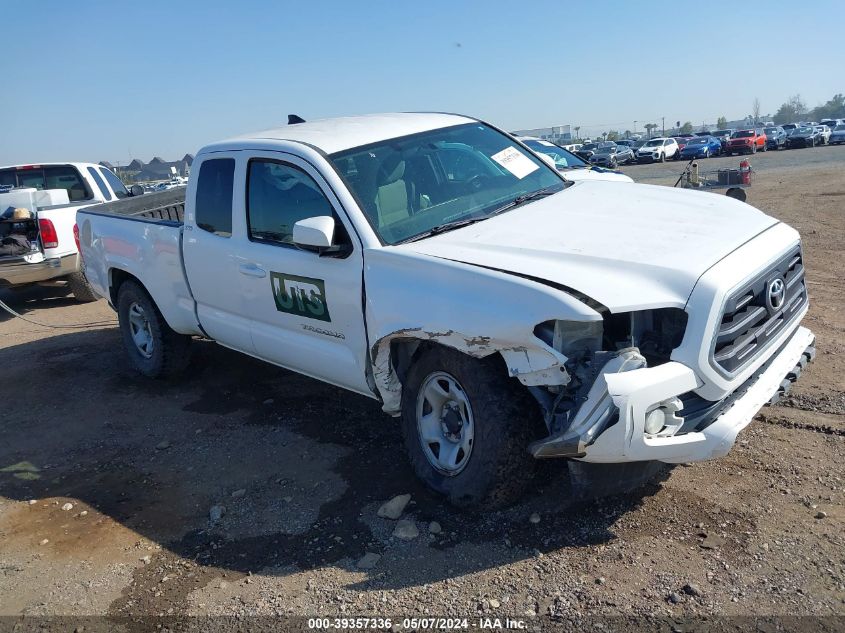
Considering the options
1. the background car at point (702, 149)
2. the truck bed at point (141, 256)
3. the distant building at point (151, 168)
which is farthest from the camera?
the distant building at point (151, 168)

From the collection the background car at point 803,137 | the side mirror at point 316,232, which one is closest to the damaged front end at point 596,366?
the side mirror at point 316,232

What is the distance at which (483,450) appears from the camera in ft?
11.5

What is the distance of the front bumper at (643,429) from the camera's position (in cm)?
291

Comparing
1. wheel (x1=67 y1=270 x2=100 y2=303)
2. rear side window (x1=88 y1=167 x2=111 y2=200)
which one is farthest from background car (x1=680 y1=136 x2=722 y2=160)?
wheel (x1=67 y1=270 x2=100 y2=303)

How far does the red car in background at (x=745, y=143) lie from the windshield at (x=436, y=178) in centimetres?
4370

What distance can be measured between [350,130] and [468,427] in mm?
2199

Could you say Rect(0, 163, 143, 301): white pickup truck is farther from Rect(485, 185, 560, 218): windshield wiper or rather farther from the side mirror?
Rect(485, 185, 560, 218): windshield wiper

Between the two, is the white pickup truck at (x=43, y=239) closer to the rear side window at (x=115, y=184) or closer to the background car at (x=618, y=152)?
the rear side window at (x=115, y=184)

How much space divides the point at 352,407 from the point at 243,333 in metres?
0.98

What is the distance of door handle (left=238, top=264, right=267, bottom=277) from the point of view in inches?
184

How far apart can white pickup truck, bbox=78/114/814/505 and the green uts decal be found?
0.05ft

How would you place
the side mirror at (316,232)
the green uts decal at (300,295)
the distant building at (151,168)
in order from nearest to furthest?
the side mirror at (316,232) < the green uts decal at (300,295) < the distant building at (151,168)

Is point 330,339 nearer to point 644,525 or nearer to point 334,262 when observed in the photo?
point 334,262

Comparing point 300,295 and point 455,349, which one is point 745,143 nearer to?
point 300,295
